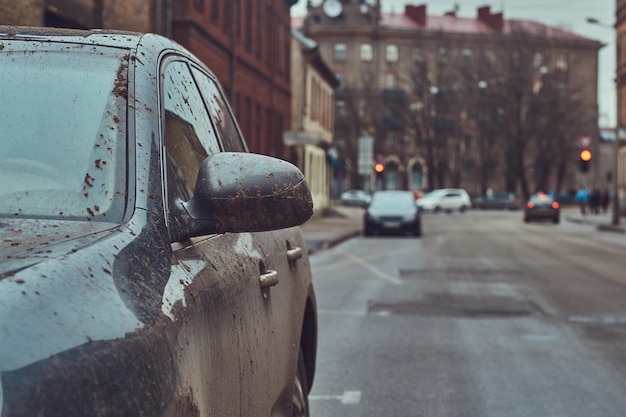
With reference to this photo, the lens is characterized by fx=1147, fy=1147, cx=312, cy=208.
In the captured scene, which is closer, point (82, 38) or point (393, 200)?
point (82, 38)

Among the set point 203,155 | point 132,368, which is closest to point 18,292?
point 132,368

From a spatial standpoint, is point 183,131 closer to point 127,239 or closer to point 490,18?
point 127,239

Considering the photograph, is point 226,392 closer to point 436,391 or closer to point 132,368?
point 132,368

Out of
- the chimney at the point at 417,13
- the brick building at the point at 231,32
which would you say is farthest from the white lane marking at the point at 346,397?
the chimney at the point at 417,13

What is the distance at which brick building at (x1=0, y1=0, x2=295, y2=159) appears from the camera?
19.3 m

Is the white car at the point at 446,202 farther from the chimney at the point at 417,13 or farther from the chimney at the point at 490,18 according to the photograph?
the chimney at the point at 490,18

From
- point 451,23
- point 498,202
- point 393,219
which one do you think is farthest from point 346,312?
point 451,23

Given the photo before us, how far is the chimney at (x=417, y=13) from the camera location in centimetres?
11494

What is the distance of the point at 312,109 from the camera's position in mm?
56000

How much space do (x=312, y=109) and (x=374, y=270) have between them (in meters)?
37.6

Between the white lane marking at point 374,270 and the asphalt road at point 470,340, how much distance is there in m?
0.03

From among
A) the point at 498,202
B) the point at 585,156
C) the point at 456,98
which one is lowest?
the point at 498,202

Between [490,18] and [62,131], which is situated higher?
[490,18]

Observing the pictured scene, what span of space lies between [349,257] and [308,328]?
60.5ft
